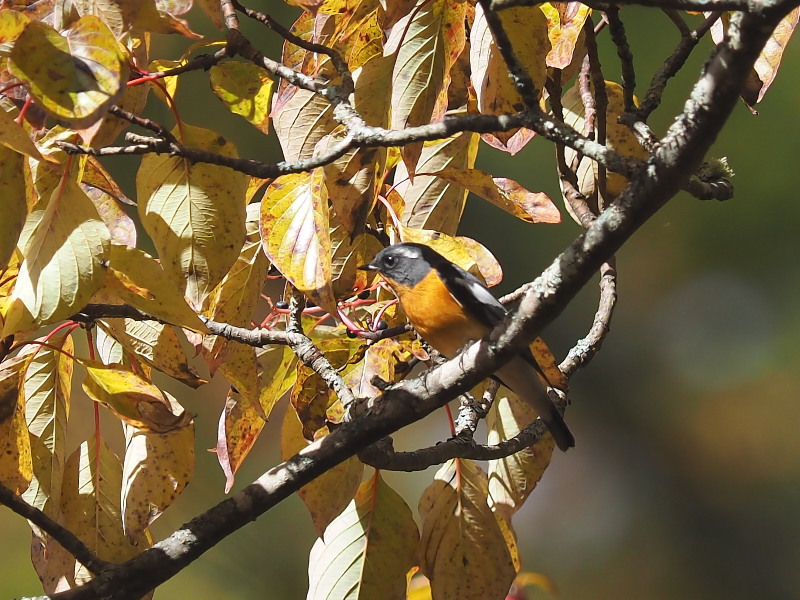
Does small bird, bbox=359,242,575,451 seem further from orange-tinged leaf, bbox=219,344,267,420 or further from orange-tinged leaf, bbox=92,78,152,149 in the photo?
orange-tinged leaf, bbox=92,78,152,149

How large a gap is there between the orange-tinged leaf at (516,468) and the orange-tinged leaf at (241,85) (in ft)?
1.95

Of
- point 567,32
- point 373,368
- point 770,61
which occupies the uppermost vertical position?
point 567,32

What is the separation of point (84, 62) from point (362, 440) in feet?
1.52

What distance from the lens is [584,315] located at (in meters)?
4.10

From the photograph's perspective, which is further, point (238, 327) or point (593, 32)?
point (593, 32)

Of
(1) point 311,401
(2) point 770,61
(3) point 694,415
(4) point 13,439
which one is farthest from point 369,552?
(3) point 694,415

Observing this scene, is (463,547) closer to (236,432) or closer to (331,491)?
(331,491)

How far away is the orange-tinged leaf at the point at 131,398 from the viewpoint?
0.93 metres

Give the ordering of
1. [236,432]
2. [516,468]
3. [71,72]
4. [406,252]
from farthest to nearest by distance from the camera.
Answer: [406,252], [516,468], [236,432], [71,72]

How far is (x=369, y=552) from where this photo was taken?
1.20 m

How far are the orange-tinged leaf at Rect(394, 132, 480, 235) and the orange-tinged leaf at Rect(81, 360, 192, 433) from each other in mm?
475

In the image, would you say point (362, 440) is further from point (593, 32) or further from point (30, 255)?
point (593, 32)

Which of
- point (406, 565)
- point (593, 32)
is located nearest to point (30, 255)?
point (406, 565)

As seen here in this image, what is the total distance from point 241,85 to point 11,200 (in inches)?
15.0
